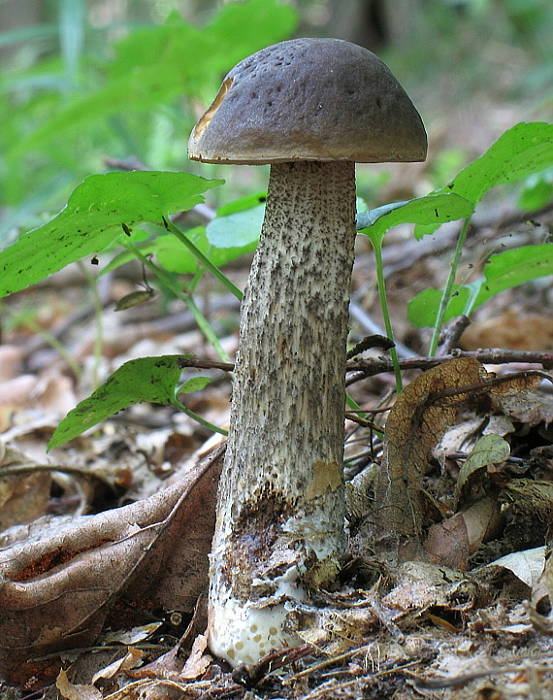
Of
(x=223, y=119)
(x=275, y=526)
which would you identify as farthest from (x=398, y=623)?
(x=223, y=119)

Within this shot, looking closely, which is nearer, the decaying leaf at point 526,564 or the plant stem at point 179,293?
the decaying leaf at point 526,564

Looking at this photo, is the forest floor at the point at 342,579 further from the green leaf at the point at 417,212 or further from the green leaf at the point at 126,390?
the green leaf at the point at 417,212

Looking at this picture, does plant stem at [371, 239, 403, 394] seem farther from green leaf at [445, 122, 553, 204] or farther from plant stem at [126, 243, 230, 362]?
plant stem at [126, 243, 230, 362]

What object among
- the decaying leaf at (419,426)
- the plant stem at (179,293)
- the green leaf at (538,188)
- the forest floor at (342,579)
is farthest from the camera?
the green leaf at (538,188)

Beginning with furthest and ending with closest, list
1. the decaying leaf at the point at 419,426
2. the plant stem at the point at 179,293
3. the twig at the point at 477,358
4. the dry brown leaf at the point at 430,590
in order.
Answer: the plant stem at the point at 179,293, the twig at the point at 477,358, the decaying leaf at the point at 419,426, the dry brown leaf at the point at 430,590

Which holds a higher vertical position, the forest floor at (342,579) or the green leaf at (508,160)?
the green leaf at (508,160)

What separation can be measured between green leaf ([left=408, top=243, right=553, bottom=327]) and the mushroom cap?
2.11 feet

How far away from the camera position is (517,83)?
425 inches

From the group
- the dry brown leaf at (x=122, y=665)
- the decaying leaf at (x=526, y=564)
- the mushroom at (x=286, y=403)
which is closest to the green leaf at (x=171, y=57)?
the mushroom at (x=286, y=403)

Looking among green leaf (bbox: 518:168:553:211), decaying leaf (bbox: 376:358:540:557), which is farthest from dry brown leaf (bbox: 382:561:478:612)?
green leaf (bbox: 518:168:553:211)

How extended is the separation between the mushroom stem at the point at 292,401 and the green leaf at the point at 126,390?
1.00 feet

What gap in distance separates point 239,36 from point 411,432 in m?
3.35

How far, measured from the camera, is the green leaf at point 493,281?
7.15 feet

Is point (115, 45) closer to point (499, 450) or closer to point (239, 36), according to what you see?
point (239, 36)
